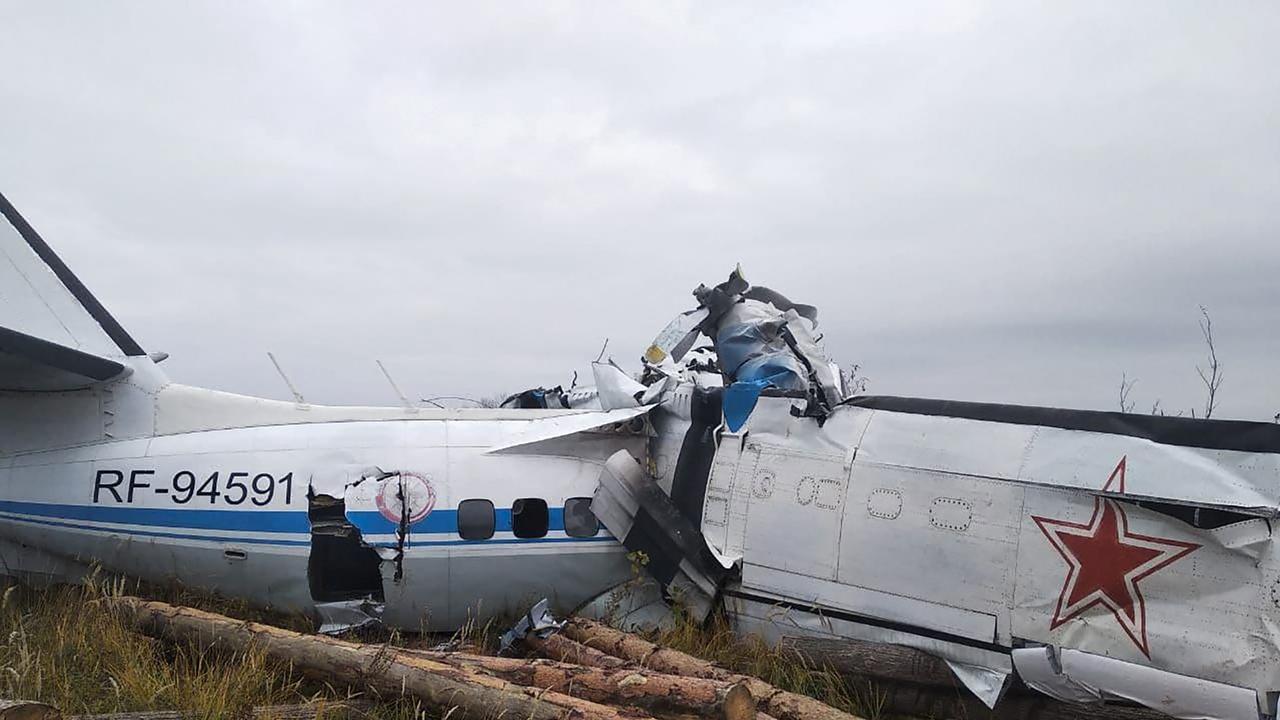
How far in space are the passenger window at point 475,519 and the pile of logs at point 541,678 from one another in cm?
141

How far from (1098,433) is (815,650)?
2676 mm

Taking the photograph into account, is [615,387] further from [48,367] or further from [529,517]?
[48,367]

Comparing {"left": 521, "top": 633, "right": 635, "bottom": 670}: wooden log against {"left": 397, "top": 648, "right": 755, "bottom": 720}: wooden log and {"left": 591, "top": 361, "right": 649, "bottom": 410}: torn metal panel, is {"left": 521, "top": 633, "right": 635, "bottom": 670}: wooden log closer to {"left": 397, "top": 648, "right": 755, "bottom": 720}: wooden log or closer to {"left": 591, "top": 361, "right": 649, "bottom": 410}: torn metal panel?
{"left": 397, "top": 648, "right": 755, "bottom": 720}: wooden log

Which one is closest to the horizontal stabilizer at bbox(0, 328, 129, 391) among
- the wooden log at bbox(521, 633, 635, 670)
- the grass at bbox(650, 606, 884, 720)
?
the wooden log at bbox(521, 633, 635, 670)

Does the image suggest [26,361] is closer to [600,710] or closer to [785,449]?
[600,710]

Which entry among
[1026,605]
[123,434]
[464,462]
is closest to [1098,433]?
[1026,605]

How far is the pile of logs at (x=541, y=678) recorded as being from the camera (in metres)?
5.52

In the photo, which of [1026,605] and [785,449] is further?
[785,449]

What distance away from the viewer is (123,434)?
28.5 ft

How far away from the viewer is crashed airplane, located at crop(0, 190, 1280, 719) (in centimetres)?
568

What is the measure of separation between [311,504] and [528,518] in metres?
2.01

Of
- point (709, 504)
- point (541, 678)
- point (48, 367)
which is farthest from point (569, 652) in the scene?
point (48, 367)

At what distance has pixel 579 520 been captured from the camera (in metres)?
→ 8.21

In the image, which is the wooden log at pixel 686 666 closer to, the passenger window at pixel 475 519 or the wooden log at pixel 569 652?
the wooden log at pixel 569 652
